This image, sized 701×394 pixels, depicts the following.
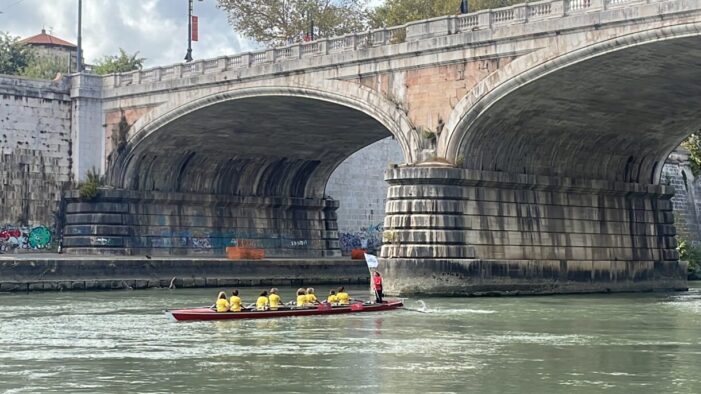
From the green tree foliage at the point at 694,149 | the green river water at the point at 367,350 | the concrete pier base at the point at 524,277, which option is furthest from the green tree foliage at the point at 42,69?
the green river water at the point at 367,350

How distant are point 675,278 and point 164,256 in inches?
956

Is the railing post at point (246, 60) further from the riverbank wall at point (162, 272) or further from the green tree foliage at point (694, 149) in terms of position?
the green tree foliage at point (694, 149)

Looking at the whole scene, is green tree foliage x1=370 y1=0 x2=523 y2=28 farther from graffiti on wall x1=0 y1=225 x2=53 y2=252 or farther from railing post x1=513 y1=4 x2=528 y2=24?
railing post x1=513 y1=4 x2=528 y2=24

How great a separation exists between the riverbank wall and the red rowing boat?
614 inches

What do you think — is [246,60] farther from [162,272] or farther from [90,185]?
[90,185]

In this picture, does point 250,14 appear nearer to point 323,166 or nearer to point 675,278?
point 323,166

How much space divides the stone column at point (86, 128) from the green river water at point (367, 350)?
1945 centimetres

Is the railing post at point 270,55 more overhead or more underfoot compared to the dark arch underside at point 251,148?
more overhead

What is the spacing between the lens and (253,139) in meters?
64.6

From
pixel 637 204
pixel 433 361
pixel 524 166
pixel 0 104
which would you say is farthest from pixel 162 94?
pixel 433 361

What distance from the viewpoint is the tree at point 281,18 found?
278 feet

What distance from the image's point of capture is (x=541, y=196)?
173 feet

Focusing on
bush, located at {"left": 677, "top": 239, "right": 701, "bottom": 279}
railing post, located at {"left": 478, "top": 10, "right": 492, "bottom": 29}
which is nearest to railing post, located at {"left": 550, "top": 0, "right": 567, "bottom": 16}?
railing post, located at {"left": 478, "top": 10, "right": 492, "bottom": 29}

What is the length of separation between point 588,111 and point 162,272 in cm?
1965
